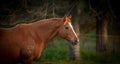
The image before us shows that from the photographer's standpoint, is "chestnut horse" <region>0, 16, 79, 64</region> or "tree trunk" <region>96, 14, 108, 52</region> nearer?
"chestnut horse" <region>0, 16, 79, 64</region>

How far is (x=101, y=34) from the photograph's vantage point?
15992mm

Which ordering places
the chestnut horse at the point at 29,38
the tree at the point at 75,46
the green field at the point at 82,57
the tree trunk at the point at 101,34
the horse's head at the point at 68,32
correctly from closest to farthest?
the chestnut horse at the point at 29,38
the horse's head at the point at 68,32
the green field at the point at 82,57
the tree at the point at 75,46
the tree trunk at the point at 101,34

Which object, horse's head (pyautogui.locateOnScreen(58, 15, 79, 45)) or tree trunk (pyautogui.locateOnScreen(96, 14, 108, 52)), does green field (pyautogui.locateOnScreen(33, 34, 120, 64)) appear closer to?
tree trunk (pyautogui.locateOnScreen(96, 14, 108, 52))

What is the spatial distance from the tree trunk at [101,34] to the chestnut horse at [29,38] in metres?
5.72

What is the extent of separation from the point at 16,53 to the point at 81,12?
6996 millimetres

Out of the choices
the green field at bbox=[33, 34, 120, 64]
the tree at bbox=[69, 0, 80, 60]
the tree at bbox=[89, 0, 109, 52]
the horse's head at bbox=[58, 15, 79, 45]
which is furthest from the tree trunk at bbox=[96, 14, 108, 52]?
the horse's head at bbox=[58, 15, 79, 45]

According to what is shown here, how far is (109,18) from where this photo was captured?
52.1ft

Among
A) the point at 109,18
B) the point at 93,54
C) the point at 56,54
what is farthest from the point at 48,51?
the point at 109,18

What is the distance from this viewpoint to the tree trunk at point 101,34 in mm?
15414

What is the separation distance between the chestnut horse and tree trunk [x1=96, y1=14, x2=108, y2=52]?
572cm

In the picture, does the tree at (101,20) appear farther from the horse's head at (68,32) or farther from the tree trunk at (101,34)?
the horse's head at (68,32)

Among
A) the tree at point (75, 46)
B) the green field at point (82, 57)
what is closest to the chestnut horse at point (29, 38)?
the green field at point (82, 57)

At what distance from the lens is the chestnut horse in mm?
9406

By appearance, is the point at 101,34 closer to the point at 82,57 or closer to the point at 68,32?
the point at 82,57
